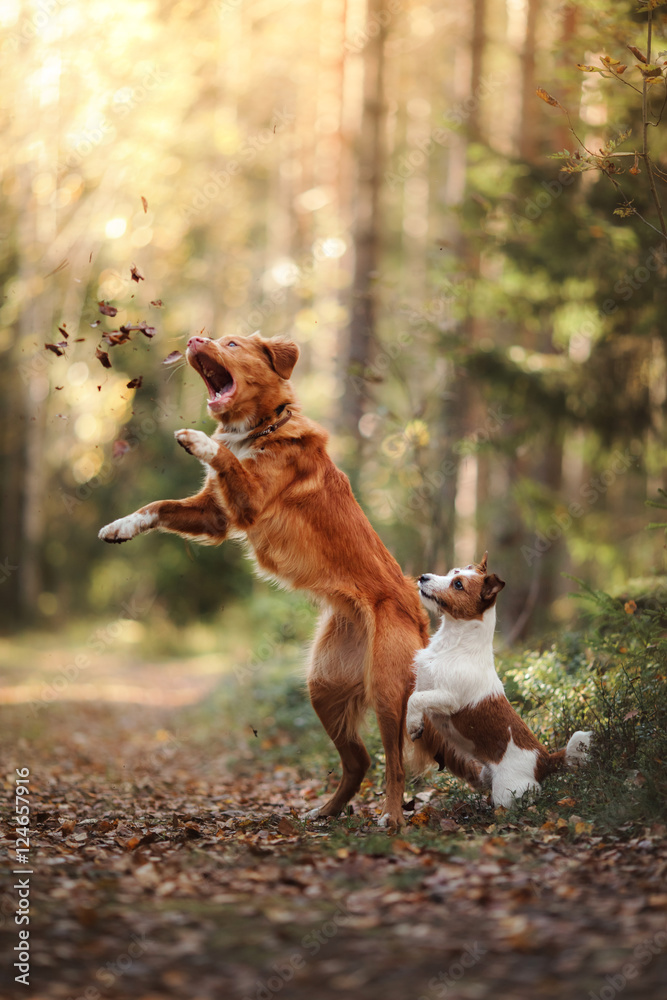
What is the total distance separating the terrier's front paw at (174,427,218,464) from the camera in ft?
17.3

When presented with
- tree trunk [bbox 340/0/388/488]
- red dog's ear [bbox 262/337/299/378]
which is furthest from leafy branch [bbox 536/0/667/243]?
tree trunk [bbox 340/0/388/488]

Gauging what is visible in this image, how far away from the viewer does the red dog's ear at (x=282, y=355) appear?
6.09m

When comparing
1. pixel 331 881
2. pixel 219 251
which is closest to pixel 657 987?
pixel 331 881

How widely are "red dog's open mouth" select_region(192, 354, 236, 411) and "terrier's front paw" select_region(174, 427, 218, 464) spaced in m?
0.58

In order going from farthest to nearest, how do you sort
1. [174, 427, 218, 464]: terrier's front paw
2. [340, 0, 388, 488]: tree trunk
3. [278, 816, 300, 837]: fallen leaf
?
[340, 0, 388, 488]: tree trunk
[174, 427, 218, 464]: terrier's front paw
[278, 816, 300, 837]: fallen leaf

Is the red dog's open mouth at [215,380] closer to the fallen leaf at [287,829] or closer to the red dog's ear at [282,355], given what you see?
the red dog's ear at [282,355]

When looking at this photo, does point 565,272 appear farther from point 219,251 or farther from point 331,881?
point 219,251

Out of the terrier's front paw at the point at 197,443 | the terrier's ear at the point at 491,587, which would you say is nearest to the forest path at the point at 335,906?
the terrier's ear at the point at 491,587

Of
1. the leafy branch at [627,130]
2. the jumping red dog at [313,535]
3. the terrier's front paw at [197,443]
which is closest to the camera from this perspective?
the terrier's front paw at [197,443]

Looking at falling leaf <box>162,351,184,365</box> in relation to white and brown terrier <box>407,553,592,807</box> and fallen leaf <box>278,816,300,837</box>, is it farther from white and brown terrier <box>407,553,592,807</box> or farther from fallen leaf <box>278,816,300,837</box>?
fallen leaf <box>278,816,300,837</box>

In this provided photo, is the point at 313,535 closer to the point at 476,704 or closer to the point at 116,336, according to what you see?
the point at 476,704

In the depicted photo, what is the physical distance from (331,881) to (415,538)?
8.45 m

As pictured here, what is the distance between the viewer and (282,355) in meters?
6.10

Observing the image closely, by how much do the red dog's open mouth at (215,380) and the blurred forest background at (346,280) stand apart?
0.25 metres
